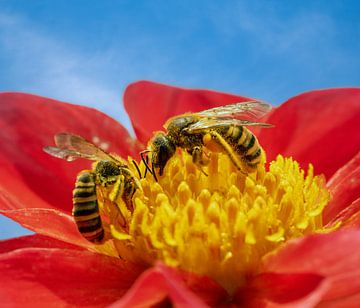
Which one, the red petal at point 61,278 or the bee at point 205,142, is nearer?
the red petal at point 61,278

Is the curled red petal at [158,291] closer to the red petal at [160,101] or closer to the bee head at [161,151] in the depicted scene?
the bee head at [161,151]

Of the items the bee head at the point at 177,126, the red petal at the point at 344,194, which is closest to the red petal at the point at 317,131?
the red petal at the point at 344,194

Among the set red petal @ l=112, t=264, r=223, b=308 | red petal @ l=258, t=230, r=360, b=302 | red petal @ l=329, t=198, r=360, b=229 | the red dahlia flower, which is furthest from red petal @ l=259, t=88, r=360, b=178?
red petal @ l=112, t=264, r=223, b=308

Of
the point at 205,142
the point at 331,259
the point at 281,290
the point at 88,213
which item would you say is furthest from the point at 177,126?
the point at 331,259

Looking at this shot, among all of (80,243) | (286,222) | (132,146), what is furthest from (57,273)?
(132,146)

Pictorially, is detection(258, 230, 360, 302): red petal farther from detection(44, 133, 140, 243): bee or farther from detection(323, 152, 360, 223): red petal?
detection(323, 152, 360, 223): red petal

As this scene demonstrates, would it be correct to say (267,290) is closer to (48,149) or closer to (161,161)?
(161,161)

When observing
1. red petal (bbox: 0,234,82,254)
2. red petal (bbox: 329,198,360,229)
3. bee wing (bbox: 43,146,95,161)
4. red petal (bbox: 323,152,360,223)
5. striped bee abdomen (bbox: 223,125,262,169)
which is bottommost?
red petal (bbox: 329,198,360,229)
